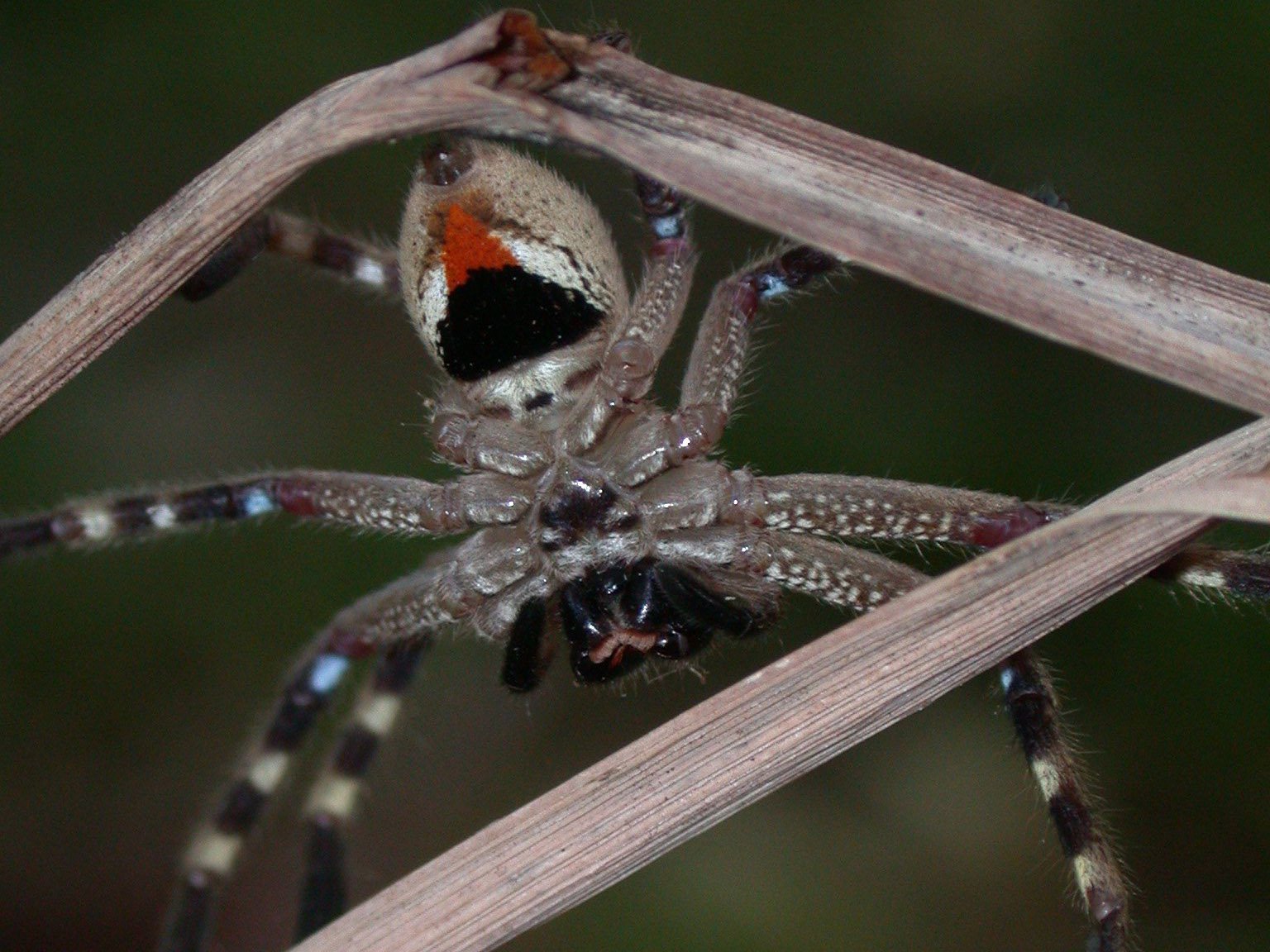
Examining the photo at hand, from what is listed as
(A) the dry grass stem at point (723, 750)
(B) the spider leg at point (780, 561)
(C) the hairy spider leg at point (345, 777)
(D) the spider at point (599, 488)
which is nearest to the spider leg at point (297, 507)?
(D) the spider at point (599, 488)

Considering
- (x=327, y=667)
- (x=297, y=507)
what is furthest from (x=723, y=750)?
(x=327, y=667)

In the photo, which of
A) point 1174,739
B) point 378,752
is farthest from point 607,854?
point 1174,739

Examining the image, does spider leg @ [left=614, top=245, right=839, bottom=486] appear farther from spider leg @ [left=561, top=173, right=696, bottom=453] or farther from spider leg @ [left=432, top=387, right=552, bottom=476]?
spider leg @ [left=432, top=387, right=552, bottom=476]

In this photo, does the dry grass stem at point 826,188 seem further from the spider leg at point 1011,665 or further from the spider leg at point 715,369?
the spider leg at point 715,369

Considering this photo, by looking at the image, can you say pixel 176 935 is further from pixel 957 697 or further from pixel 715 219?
pixel 715 219

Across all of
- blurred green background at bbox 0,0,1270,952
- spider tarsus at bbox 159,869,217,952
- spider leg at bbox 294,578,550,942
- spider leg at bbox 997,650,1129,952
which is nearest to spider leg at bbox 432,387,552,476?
spider leg at bbox 294,578,550,942
